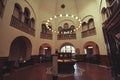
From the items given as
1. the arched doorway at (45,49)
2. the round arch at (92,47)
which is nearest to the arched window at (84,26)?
the round arch at (92,47)

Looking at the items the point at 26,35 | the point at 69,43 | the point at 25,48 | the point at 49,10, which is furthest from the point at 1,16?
the point at 69,43

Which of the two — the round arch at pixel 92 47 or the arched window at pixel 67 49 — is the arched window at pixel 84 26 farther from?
the arched window at pixel 67 49

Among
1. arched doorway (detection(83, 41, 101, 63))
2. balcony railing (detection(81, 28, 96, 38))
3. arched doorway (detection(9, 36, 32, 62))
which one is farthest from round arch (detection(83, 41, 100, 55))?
arched doorway (detection(9, 36, 32, 62))

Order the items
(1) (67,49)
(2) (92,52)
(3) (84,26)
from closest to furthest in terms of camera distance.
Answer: (2) (92,52), (3) (84,26), (1) (67,49)

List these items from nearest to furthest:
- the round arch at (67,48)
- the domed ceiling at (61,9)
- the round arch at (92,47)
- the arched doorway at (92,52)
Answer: the arched doorway at (92,52), the round arch at (92,47), the domed ceiling at (61,9), the round arch at (67,48)

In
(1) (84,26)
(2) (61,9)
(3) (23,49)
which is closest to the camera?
(3) (23,49)

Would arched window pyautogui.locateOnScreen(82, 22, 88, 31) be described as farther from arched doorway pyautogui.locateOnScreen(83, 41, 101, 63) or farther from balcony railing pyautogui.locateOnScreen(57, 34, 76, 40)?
arched doorway pyautogui.locateOnScreen(83, 41, 101, 63)

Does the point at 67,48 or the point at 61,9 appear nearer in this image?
the point at 61,9

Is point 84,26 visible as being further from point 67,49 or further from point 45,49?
point 45,49

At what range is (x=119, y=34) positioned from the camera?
3.01 metres

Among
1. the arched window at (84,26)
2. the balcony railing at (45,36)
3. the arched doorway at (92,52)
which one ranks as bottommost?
the arched doorway at (92,52)

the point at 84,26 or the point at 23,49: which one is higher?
the point at 84,26

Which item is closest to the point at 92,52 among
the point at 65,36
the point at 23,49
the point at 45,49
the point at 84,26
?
the point at 84,26

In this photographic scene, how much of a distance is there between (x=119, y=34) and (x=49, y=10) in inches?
456
